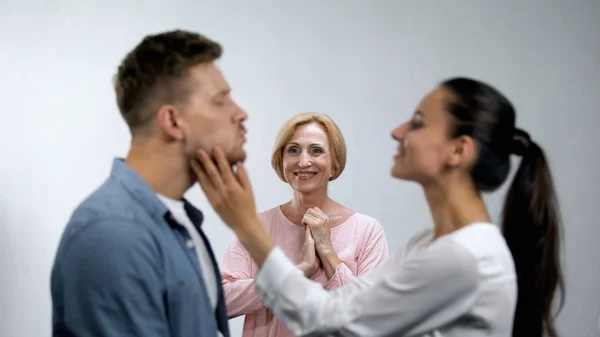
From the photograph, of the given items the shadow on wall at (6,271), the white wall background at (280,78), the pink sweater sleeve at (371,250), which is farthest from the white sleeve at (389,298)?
the shadow on wall at (6,271)

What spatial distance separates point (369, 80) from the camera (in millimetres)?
3092

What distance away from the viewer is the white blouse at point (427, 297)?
1.25 metres

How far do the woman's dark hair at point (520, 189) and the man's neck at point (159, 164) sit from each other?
531mm

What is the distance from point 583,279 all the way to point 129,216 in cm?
237

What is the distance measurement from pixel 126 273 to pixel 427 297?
1.69 ft

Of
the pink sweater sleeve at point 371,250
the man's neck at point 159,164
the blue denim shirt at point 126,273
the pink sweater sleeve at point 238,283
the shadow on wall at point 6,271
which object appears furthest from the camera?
the shadow on wall at point 6,271

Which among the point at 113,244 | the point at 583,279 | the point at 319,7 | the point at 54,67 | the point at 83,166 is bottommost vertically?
the point at 583,279

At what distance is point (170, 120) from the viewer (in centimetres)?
135

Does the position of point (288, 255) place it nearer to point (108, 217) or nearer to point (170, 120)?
point (170, 120)

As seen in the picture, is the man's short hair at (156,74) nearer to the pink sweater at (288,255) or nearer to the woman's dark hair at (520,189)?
the woman's dark hair at (520,189)

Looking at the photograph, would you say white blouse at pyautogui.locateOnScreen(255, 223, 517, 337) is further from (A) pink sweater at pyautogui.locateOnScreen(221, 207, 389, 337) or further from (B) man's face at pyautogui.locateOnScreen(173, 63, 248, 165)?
(A) pink sweater at pyautogui.locateOnScreen(221, 207, 389, 337)

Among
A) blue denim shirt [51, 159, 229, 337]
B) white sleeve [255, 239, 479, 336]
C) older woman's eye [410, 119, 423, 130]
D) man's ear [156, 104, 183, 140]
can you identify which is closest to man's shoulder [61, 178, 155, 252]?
blue denim shirt [51, 159, 229, 337]

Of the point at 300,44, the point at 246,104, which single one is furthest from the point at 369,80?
the point at 246,104

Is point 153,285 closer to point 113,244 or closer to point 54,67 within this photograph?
point 113,244
